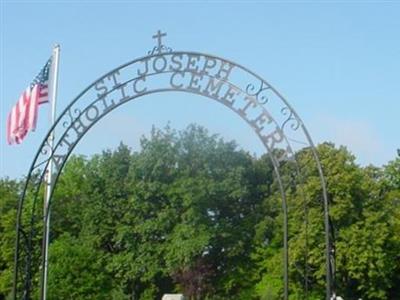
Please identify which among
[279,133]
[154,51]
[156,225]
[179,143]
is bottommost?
[279,133]

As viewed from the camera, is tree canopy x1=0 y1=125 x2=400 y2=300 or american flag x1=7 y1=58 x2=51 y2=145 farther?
tree canopy x1=0 y1=125 x2=400 y2=300

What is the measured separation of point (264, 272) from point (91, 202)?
9034mm

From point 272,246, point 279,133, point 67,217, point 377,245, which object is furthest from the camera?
point 67,217

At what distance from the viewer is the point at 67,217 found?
39.2 metres

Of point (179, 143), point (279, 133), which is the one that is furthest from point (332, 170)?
point (279, 133)

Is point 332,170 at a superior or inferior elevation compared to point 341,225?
superior

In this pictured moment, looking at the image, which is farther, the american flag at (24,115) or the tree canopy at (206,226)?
the tree canopy at (206,226)

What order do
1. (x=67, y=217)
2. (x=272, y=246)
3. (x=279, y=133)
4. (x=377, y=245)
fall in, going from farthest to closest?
(x=67, y=217) → (x=272, y=246) → (x=377, y=245) → (x=279, y=133)

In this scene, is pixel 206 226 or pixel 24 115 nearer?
Answer: pixel 24 115

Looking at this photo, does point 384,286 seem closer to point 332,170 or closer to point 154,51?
point 332,170

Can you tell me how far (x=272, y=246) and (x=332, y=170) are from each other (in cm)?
485

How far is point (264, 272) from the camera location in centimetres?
3656

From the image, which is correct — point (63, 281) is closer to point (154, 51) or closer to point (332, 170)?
point (332, 170)

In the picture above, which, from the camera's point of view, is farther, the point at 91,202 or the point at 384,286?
the point at 91,202
